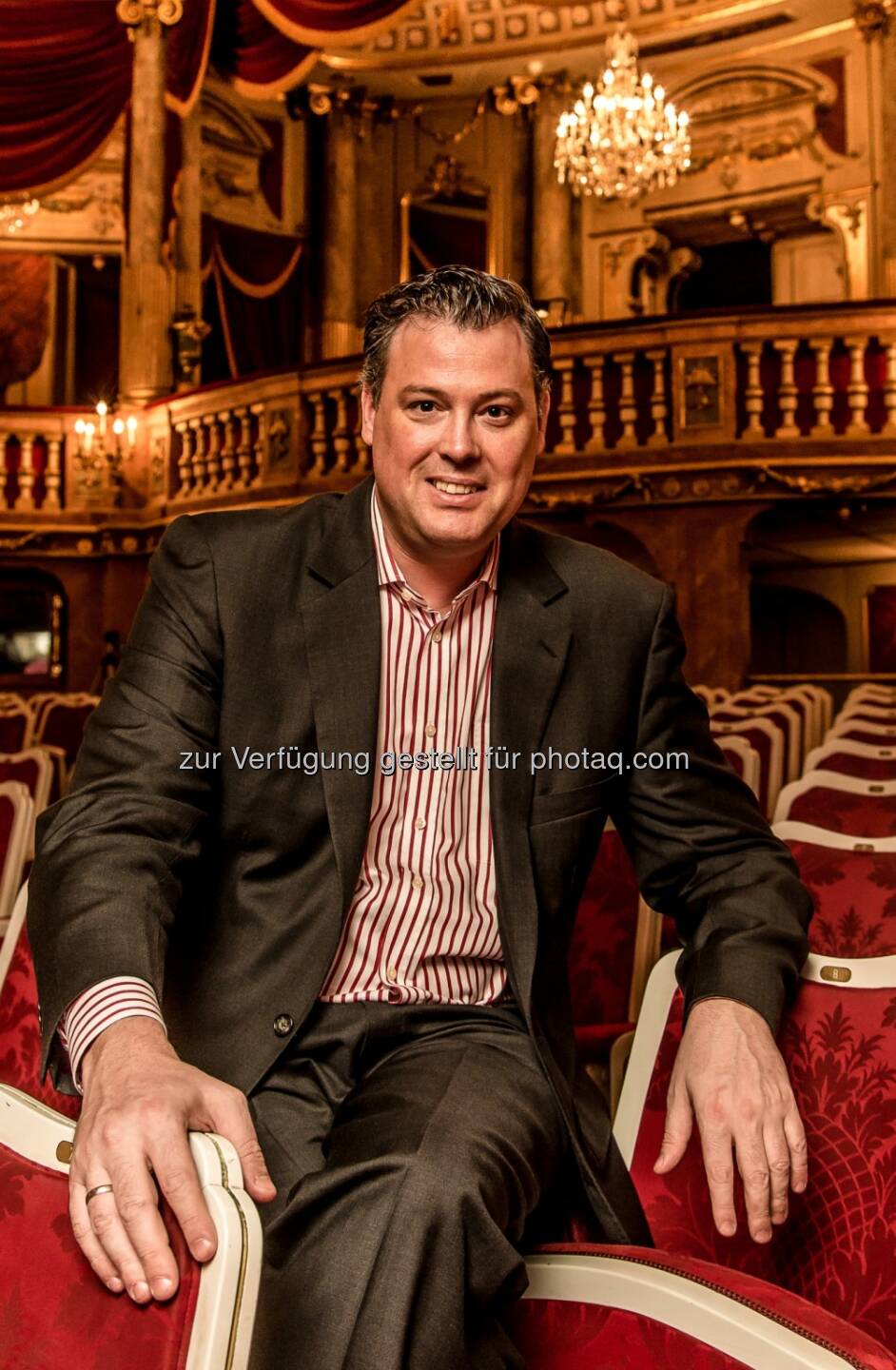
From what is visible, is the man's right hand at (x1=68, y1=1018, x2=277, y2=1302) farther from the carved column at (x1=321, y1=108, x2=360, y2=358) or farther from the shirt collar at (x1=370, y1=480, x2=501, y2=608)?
the carved column at (x1=321, y1=108, x2=360, y2=358)

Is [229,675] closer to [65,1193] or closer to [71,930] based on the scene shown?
[71,930]

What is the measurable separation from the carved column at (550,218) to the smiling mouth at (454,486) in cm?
1022

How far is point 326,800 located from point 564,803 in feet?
0.81

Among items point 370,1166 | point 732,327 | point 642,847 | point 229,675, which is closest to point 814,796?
point 642,847

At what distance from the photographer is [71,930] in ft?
3.61

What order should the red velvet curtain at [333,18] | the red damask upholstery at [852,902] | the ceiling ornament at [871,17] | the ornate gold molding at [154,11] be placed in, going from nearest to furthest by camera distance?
the red damask upholstery at [852,902]
the red velvet curtain at [333,18]
the ornate gold molding at [154,11]
the ceiling ornament at [871,17]

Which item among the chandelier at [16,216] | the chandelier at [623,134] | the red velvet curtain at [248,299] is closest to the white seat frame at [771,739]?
the chandelier at [623,134]

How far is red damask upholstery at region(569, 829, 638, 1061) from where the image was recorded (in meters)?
2.29

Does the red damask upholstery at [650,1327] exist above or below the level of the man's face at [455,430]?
below

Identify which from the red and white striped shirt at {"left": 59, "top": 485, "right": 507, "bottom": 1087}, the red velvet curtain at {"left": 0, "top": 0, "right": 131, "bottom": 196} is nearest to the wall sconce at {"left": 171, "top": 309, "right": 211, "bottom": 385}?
the red velvet curtain at {"left": 0, "top": 0, "right": 131, "bottom": 196}

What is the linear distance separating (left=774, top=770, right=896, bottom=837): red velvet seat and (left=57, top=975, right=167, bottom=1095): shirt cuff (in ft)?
5.02

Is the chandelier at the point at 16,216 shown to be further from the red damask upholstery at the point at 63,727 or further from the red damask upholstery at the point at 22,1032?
the red damask upholstery at the point at 22,1032

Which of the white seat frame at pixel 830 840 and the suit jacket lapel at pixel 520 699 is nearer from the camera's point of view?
the suit jacket lapel at pixel 520 699

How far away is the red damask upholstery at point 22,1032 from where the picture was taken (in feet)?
4.80
